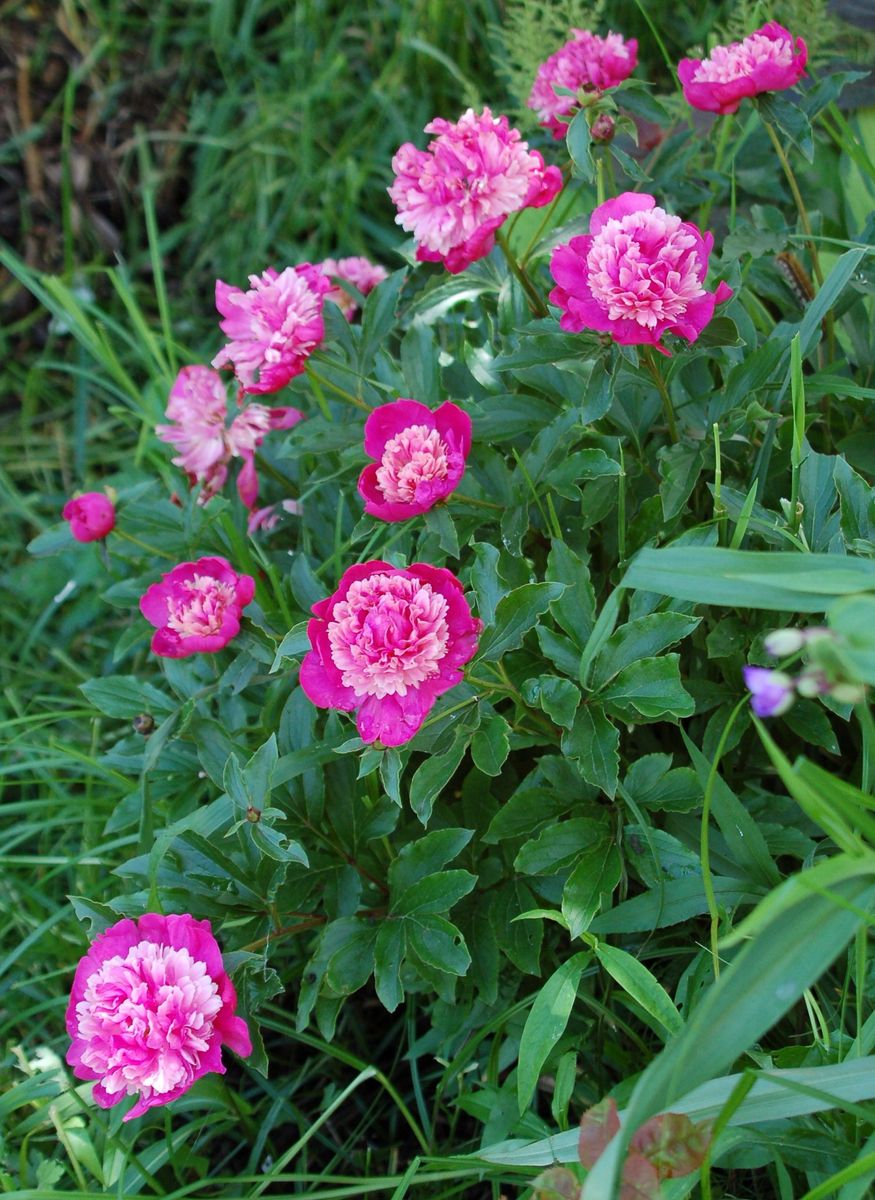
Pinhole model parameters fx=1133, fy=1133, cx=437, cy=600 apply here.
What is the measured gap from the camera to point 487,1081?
1.15 m

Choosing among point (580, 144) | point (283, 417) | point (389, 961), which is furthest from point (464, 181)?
point (389, 961)

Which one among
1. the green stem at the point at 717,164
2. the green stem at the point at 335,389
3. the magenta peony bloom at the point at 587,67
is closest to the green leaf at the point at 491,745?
the green stem at the point at 335,389

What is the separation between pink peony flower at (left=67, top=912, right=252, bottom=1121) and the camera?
0.92 meters

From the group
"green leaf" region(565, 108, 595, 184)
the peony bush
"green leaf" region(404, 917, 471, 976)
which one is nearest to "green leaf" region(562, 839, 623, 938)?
the peony bush

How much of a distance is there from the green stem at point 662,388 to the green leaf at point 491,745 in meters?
0.37

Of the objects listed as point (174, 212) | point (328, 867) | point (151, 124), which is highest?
point (151, 124)

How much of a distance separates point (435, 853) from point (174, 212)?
1928 mm

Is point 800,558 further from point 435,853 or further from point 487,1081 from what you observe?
point 487,1081

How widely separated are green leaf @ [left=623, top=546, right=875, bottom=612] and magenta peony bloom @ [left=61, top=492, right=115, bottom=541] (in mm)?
751

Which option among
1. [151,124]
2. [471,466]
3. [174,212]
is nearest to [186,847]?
[471,466]

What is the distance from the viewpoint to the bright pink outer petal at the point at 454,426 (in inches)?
41.9

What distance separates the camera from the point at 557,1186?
812 millimetres

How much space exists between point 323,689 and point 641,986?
0.37m

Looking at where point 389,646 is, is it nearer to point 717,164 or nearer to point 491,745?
point 491,745
